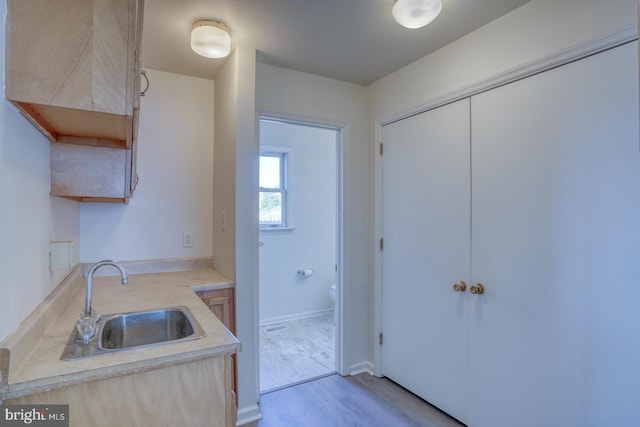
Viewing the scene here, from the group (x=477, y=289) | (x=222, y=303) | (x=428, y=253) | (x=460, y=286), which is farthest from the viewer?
(x=428, y=253)

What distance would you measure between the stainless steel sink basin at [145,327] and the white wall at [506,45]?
6.55 ft

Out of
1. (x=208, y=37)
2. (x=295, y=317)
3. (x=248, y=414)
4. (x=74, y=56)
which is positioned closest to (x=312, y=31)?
(x=208, y=37)

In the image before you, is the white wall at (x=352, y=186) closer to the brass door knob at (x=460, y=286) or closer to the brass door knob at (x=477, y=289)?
the brass door knob at (x=460, y=286)

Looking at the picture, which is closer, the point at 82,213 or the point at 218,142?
the point at 82,213

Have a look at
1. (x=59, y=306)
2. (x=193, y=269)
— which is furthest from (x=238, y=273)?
(x=59, y=306)

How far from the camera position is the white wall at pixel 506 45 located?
56.7 inches

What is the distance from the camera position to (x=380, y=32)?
195cm

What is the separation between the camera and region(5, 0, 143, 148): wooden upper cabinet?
0.90 metres

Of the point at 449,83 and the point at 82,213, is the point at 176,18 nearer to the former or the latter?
the point at 82,213

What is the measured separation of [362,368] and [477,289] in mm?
1325

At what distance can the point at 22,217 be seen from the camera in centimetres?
103

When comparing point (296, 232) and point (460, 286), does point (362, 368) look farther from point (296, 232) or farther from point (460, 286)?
point (296, 232)

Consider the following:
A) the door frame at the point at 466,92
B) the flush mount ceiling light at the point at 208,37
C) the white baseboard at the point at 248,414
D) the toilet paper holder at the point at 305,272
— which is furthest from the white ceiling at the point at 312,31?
the toilet paper holder at the point at 305,272

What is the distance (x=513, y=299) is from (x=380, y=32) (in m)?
1.70
